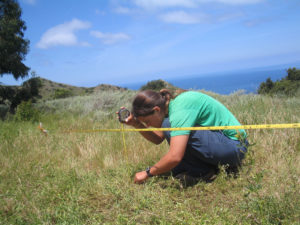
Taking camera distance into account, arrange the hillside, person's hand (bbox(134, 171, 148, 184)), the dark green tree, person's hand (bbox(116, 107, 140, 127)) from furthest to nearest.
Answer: the hillside < the dark green tree < person's hand (bbox(116, 107, 140, 127)) < person's hand (bbox(134, 171, 148, 184))

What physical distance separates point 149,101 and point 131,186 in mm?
871

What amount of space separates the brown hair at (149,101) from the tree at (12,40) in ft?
22.4

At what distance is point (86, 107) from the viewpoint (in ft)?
24.0

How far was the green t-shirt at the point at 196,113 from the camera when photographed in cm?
211

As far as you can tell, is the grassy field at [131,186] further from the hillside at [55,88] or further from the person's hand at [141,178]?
the hillside at [55,88]

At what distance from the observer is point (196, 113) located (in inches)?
85.5

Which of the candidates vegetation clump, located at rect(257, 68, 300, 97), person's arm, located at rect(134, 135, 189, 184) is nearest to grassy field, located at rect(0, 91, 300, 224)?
person's arm, located at rect(134, 135, 189, 184)

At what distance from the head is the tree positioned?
6817 mm

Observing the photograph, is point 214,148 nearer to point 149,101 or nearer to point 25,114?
point 149,101

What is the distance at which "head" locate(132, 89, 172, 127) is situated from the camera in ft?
7.66

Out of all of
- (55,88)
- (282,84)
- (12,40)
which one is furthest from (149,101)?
(55,88)

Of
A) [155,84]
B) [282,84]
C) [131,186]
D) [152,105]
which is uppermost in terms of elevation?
[155,84]

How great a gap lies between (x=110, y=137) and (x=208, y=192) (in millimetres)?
1898

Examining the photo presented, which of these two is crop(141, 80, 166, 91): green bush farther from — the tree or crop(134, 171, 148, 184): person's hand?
crop(134, 171, 148, 184): person's hand
